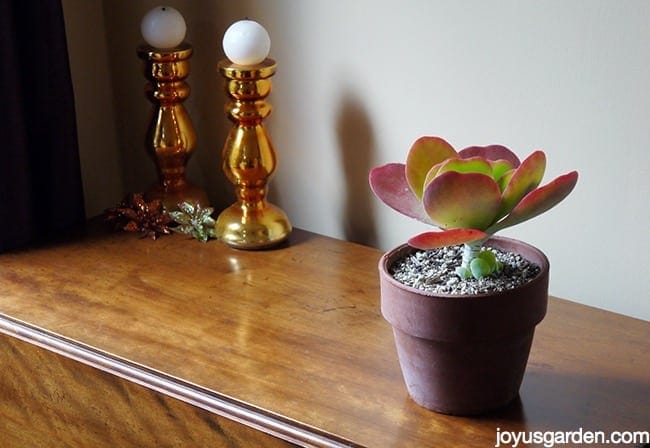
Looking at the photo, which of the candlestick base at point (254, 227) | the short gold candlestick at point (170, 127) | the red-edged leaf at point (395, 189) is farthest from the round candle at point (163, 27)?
the red-edged leaf at point (395, 189)

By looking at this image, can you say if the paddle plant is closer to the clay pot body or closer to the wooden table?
the clay pot body

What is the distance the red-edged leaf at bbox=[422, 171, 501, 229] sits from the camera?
2.73ft

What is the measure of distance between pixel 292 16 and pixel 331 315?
1.47ft

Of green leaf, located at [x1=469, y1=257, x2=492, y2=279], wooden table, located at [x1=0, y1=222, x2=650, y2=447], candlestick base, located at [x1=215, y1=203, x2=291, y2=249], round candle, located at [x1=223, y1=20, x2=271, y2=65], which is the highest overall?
round candle, located at [x1=223, y1=20, x2=271, y2=65]

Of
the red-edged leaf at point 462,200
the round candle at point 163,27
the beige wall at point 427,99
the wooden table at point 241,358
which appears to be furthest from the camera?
the round candle at point 163,27

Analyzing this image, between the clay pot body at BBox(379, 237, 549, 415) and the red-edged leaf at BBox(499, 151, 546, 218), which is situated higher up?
the red-edged leaf at BBox(499, 151, 546, 218)

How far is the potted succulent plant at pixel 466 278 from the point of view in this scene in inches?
33.9

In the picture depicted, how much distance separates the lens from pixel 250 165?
4.30 feet

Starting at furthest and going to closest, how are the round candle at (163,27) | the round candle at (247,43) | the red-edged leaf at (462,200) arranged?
1. the round candle at (163,27)
2. the round candle at (247,43)
3. the red-edged leaf at (462,200)

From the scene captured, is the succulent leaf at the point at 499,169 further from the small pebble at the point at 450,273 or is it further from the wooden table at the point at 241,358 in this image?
the wooden table at the point at 241,358

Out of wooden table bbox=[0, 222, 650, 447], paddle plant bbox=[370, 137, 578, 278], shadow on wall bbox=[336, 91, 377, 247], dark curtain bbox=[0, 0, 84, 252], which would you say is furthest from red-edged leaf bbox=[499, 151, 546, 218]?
dark curtain bbox=[0, 0, 84, 252]

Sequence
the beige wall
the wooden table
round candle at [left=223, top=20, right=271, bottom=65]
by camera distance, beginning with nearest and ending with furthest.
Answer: the wooden table < the beige wall < round candle at [left=223, top=20, right=271, bottom=65]

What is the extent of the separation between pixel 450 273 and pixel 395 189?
0.10 meters

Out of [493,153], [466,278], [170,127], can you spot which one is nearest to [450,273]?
[466,278]
